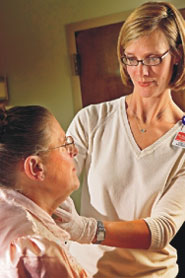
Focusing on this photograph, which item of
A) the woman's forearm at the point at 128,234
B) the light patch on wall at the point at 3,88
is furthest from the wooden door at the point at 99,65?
the woman's forearm at the point at 128,234

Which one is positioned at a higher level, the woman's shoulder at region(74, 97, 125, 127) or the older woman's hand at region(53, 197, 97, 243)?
the woman's shoulder at region(74, 97, 125, 127)

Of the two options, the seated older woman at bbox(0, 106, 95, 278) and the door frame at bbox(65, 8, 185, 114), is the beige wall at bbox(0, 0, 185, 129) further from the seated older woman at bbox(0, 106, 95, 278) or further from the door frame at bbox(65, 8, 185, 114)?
the seated older woman at bbox(0, 106, 95, 278)

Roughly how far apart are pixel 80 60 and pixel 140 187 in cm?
115

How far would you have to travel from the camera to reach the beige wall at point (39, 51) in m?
2.43

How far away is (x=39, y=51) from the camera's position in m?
2.59

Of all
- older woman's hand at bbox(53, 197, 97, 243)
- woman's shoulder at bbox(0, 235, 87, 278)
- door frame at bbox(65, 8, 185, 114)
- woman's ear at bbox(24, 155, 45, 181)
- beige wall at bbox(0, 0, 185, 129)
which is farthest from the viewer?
beige wall at bbox(0, 0, 185, 129)

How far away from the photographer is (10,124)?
0.97 m

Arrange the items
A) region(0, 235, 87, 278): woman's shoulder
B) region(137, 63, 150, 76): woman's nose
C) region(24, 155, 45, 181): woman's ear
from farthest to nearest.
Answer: region(137, 63, 150, 76): woman's nose → region(24, 155, 45, 181): woman's ear → region(0, 235, 87, 278): woman's shoulder

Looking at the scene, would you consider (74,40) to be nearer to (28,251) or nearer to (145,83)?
(145,83)

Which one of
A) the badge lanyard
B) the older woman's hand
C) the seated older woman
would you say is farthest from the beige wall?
the seated older woman

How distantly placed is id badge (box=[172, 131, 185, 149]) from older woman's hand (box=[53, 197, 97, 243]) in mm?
367

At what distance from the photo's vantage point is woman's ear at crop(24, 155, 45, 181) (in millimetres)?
985

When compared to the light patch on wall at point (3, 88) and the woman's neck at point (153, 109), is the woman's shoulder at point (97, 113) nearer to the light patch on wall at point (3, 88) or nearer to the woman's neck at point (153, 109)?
the woman's neck at point (153, 109)

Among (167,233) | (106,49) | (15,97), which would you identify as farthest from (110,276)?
(15,97)
